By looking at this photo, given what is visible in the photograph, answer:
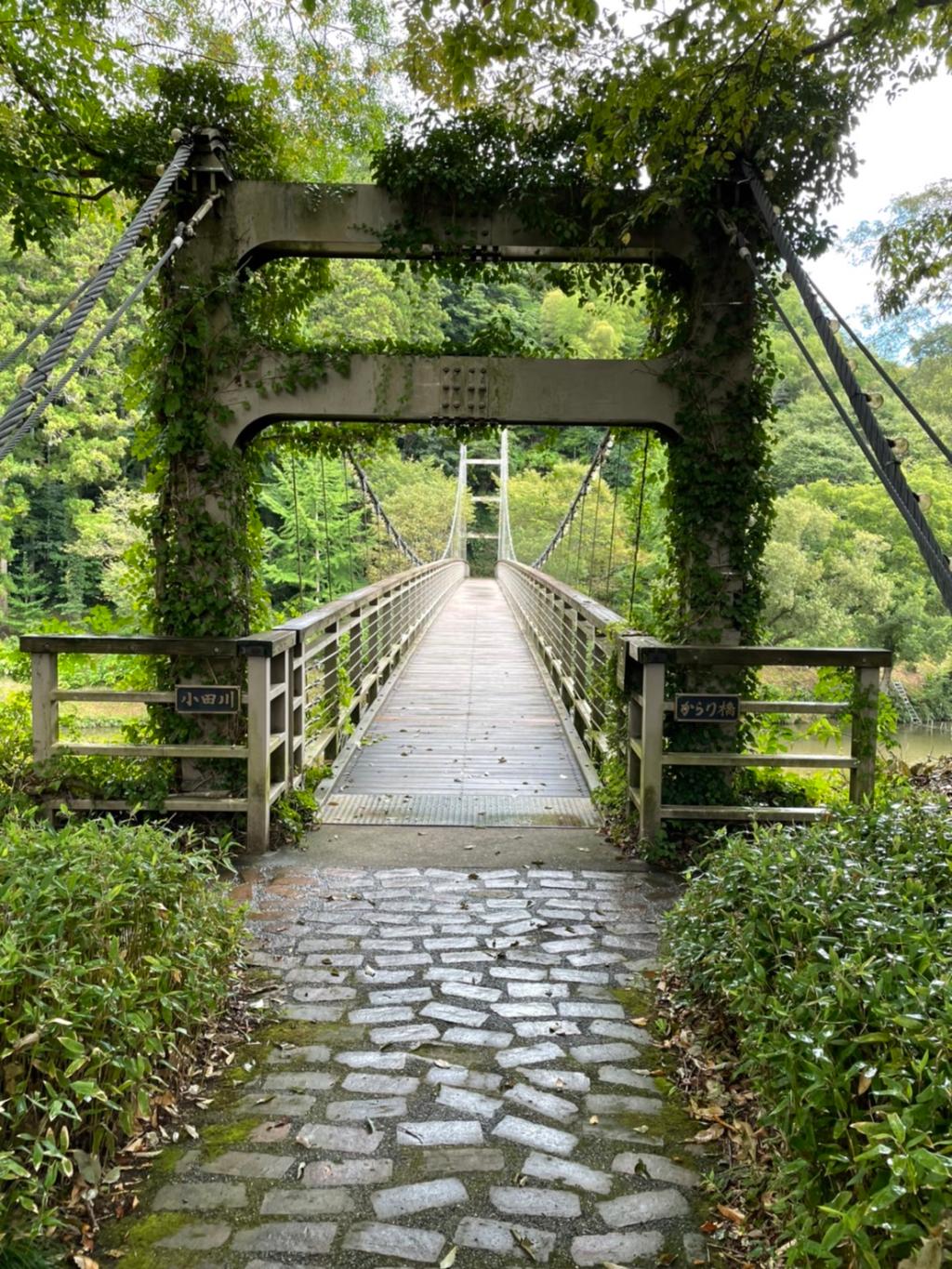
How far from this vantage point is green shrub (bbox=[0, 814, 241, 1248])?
1771 mm

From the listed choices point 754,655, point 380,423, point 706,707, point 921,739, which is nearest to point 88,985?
point 706,707

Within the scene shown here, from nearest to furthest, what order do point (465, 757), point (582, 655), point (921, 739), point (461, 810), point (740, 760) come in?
1. point (740, 760)
2. point (461, 810)
3. point (465, 757)
4. point (582, 655)
5. point (921, 739)

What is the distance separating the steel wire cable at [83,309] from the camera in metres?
2.51

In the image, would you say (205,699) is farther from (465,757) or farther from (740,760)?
(465,757)

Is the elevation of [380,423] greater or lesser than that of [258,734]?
greater

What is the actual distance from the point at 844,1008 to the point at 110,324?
2898mm

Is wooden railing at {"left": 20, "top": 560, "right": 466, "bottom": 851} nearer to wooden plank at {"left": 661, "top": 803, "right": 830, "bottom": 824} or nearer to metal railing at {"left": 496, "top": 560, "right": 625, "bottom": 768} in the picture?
metal railing at {"left": 496, "top": 560, "right": 625, "bottom": 768}

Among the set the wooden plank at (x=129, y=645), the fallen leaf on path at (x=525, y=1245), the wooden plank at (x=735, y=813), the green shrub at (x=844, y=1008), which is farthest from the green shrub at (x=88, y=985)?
the wooden plank at (x=735, y=813)

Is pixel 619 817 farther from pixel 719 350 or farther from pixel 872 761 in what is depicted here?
pixel 719 350

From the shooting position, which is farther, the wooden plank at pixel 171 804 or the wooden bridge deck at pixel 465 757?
the wooden bridge deck at pixel 465 757

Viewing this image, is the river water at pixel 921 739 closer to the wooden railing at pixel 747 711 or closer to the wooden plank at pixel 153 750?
the wooden railing at pixel 747 711

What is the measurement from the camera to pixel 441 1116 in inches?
86.9

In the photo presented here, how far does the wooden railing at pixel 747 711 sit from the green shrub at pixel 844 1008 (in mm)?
1416

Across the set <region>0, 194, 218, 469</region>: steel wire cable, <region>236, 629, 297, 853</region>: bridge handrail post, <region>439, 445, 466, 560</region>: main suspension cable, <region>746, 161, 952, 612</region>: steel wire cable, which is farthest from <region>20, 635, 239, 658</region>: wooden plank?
<region>439, 445, 466, 560</region>: main suspension cable
